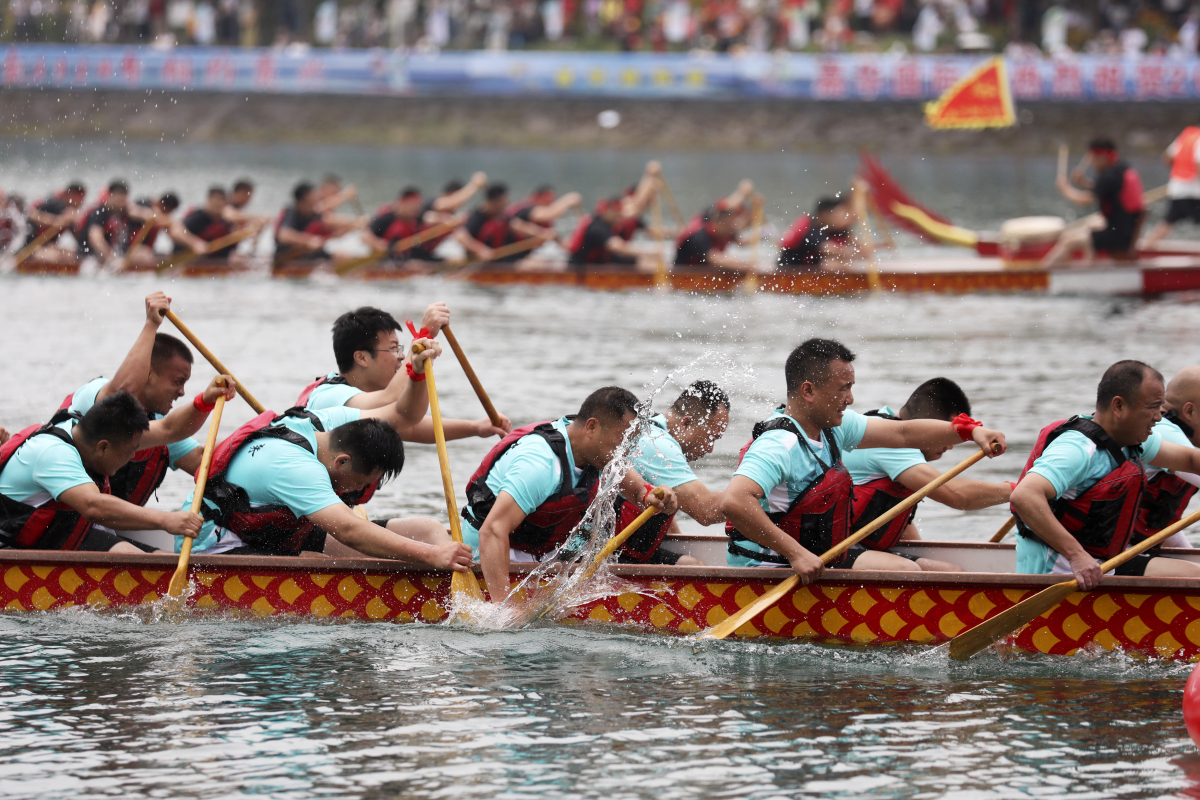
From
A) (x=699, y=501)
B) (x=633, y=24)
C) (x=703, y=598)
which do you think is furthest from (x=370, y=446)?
(x=633, y=24)

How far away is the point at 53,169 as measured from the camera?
36.4 m

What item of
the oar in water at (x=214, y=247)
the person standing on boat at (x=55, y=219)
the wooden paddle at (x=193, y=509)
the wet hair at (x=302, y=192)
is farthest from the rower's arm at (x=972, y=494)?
the person standing on boat at (x=55, y=219)

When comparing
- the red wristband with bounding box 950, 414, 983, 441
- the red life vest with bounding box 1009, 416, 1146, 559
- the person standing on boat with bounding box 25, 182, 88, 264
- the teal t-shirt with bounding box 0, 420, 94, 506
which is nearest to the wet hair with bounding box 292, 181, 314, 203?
the person standing on boat with bounding box 25, 182, 88, 264

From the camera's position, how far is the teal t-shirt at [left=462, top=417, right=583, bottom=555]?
7113 mm

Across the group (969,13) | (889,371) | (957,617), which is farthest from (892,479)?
(969,13)

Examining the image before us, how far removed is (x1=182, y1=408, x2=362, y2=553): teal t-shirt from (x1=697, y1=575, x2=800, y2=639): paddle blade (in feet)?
5.94

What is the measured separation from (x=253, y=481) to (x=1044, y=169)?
95.9 ft

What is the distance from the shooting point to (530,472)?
7.11 metres

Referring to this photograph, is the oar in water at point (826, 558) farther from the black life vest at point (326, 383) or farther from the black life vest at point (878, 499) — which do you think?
the black life vest at point (326, 383)

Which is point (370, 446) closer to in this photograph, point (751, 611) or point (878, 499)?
point (751, 611)

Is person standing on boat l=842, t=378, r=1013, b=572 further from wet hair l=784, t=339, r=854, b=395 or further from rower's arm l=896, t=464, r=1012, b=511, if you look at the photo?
wet hair l=784, t=339, r=854, b=395

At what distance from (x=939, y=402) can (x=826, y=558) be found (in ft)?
3.64

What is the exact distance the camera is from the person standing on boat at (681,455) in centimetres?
734

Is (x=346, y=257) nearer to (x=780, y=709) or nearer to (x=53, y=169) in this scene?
(x=780, y=709)
